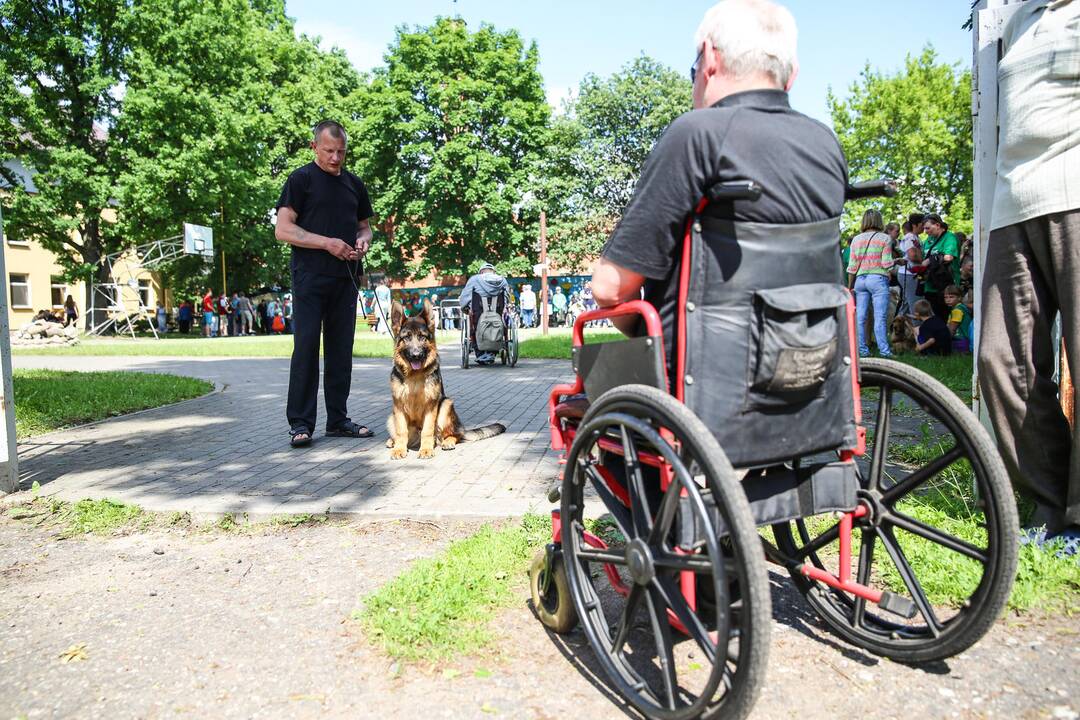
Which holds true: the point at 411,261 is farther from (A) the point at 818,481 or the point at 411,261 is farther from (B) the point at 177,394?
(A) the point at 818,481

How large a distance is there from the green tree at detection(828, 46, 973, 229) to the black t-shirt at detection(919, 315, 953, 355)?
23.0 metres

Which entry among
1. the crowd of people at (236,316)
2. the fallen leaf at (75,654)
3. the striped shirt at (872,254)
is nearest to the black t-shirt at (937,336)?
the striped shirt at (872,254)

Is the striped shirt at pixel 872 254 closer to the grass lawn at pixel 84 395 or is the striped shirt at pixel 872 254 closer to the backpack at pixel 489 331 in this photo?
the backpack at pixel 489 331

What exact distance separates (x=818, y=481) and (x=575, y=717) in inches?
36.4

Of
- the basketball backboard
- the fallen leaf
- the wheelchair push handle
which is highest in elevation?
the basketball backboard

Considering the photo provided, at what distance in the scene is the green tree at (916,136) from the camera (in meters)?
31.8

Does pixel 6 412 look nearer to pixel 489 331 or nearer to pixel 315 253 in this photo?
pixel 315 253

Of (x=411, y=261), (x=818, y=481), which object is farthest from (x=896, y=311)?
(x=411, y=261)

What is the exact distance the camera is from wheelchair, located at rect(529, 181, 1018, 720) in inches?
67.2

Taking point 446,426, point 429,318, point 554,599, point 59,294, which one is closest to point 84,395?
point 429,318

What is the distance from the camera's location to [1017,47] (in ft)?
8.96

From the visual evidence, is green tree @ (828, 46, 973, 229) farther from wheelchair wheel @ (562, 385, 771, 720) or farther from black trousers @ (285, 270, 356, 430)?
wheelchair wheel @ (562, 385, 771, 720)

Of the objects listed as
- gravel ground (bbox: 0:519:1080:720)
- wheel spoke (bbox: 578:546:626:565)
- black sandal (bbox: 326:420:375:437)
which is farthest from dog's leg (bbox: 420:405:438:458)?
wheel spoke (bbox: 578:546:626:565)

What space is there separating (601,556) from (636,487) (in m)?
0.27
